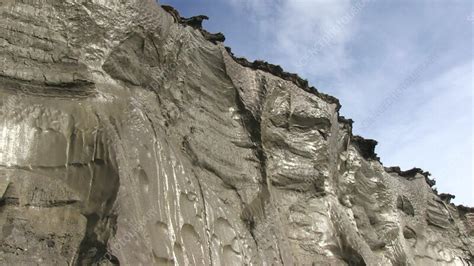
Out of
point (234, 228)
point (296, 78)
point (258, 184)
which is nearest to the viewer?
point (234, 228)

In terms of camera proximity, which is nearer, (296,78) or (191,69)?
(191,69)

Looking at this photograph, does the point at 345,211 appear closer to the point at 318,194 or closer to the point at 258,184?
the point at 318,194

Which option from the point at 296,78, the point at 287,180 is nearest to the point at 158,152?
the point at 287,180

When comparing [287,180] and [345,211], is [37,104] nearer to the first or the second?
[287,180]

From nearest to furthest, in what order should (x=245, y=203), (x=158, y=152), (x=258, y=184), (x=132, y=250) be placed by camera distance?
(x=132, y=250), (x=158, y=152), (x=245, y=203), (x=258, y=184)

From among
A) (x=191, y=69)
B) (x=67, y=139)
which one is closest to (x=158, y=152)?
(x=67, y=139)

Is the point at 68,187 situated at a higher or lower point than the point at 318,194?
lower

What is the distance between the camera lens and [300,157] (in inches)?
462

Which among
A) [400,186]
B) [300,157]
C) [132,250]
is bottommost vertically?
[132,250]

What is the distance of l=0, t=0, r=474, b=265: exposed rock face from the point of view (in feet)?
21.5

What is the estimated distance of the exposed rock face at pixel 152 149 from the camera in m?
6.55

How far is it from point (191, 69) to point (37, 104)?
3.21m

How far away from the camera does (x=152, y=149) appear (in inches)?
301

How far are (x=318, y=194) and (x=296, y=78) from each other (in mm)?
2689
